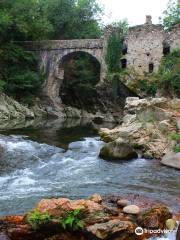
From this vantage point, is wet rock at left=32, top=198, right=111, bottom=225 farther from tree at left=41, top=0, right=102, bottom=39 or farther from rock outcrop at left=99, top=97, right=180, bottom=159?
tree at left=41, top=0, right=102, bottom=39

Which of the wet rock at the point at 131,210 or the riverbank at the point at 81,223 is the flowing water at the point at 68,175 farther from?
the wet rock at the point at 131,210

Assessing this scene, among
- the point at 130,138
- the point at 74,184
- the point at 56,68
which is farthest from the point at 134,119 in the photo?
the point at 56,68

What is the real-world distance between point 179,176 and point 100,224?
6.44 m

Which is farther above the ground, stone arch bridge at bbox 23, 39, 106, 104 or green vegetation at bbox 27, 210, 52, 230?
stone arch bridge at bbox 23, 39, 106, 104

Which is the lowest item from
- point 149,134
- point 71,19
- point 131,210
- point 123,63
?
point 131,210

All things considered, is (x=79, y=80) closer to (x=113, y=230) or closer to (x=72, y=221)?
(x=72, y=221)

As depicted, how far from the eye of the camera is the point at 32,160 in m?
15.8

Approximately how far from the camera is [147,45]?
35.6 metres

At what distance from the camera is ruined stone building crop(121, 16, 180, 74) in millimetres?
35125

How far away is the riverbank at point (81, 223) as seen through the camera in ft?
26.2

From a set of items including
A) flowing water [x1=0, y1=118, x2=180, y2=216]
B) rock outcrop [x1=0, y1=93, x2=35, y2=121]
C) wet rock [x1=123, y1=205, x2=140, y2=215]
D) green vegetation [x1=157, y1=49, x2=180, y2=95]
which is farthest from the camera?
rock outcrop [x1=0, y1=93, x2=35, y2=121]

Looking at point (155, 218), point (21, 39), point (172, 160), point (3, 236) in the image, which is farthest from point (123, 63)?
point (3, 236)

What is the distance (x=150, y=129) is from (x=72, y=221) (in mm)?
12072

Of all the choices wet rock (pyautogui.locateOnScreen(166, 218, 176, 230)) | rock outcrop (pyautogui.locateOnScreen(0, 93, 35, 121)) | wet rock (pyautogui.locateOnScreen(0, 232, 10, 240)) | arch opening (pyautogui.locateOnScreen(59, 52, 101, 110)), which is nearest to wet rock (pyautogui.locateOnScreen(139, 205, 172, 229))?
wet rock (pyautogui.locateOnScreen(166, 218, 176, 230))
